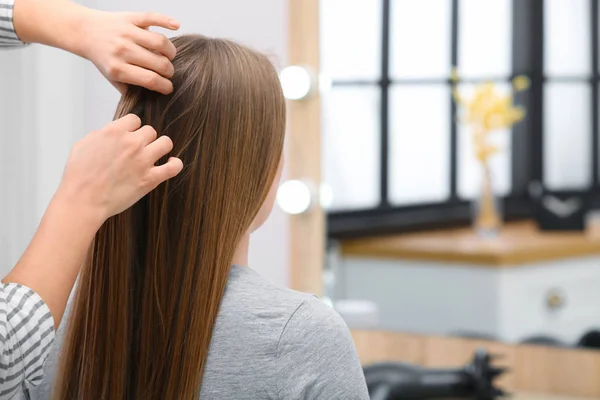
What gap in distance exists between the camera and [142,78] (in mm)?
747

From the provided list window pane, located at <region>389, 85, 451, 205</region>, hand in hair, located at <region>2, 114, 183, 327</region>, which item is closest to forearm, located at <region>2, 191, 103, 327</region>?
hand in hair, located at <region>2, 114, 183, 327</region>

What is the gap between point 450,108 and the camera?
66.1 inches

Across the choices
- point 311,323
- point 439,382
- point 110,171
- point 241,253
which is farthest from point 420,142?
point 110,171

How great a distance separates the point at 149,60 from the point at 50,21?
11 cm

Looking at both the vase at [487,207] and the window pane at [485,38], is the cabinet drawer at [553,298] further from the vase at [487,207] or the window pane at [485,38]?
the window pane at [485,38]

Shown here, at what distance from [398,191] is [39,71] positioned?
74cm

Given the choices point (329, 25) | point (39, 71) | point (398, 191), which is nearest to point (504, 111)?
point (398, 191)

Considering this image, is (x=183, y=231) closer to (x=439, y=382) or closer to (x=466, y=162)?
(x=466, y=162)

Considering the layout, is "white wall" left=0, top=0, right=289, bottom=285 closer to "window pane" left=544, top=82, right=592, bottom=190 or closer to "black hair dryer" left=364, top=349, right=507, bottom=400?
"window pane" left=544, top=82, right=592, bottom=190

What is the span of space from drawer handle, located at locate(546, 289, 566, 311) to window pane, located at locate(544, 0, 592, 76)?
0.42 m

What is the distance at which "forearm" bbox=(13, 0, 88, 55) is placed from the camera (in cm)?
76

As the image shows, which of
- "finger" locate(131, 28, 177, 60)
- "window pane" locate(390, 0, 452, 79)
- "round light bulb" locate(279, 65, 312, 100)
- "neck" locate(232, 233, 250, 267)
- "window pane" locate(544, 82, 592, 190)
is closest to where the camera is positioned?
"finger" locate(131, 28, 177, 60)

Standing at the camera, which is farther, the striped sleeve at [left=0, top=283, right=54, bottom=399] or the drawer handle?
the drawer handle

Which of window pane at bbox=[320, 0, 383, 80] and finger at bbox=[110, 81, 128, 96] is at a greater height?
window pane at bbox=[320, 0, 383, 80]
